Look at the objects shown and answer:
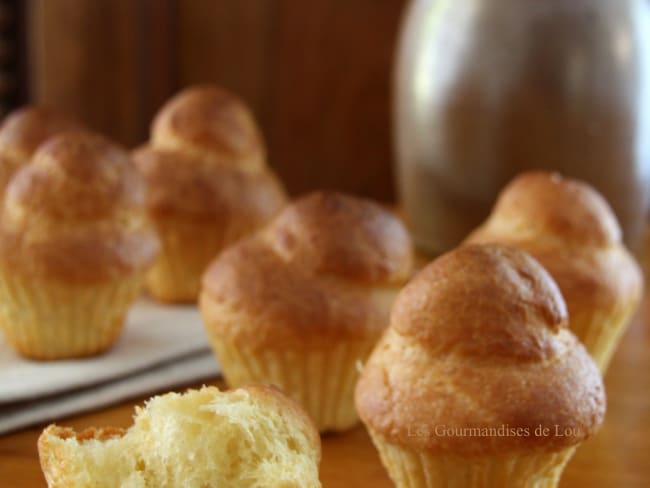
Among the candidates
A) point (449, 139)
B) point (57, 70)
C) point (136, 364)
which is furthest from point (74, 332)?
point (57, 70)

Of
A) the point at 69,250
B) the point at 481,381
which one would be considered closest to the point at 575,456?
the point at 481,381

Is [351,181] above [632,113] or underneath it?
underneath

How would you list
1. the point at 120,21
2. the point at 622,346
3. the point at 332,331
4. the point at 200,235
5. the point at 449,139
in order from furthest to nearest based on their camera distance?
the point at 120,21
the point at 449,139
the point at 200,235
the point at 622,346
the point at 332,331

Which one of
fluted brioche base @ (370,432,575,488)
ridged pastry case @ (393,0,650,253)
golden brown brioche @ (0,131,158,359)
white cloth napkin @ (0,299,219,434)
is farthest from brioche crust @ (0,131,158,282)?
ridged pastry case @ (393,0,650,253)

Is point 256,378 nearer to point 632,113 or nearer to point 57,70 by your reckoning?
point 632,113

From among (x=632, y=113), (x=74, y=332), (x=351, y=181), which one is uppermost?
(x=632, y=113)

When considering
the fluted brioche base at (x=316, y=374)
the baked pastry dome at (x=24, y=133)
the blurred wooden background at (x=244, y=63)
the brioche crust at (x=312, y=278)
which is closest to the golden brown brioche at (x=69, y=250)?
the brioche crust at (x=312, y=278)

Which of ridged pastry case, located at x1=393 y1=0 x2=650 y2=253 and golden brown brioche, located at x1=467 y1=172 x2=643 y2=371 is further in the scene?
ridged pastry case, located at x1=393 y1=0 x2=650 y2=253

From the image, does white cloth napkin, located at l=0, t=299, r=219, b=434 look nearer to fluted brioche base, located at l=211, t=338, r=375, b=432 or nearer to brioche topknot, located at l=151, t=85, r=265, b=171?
fluted brioche base, located at l=211, t=338, r=375, b=432
